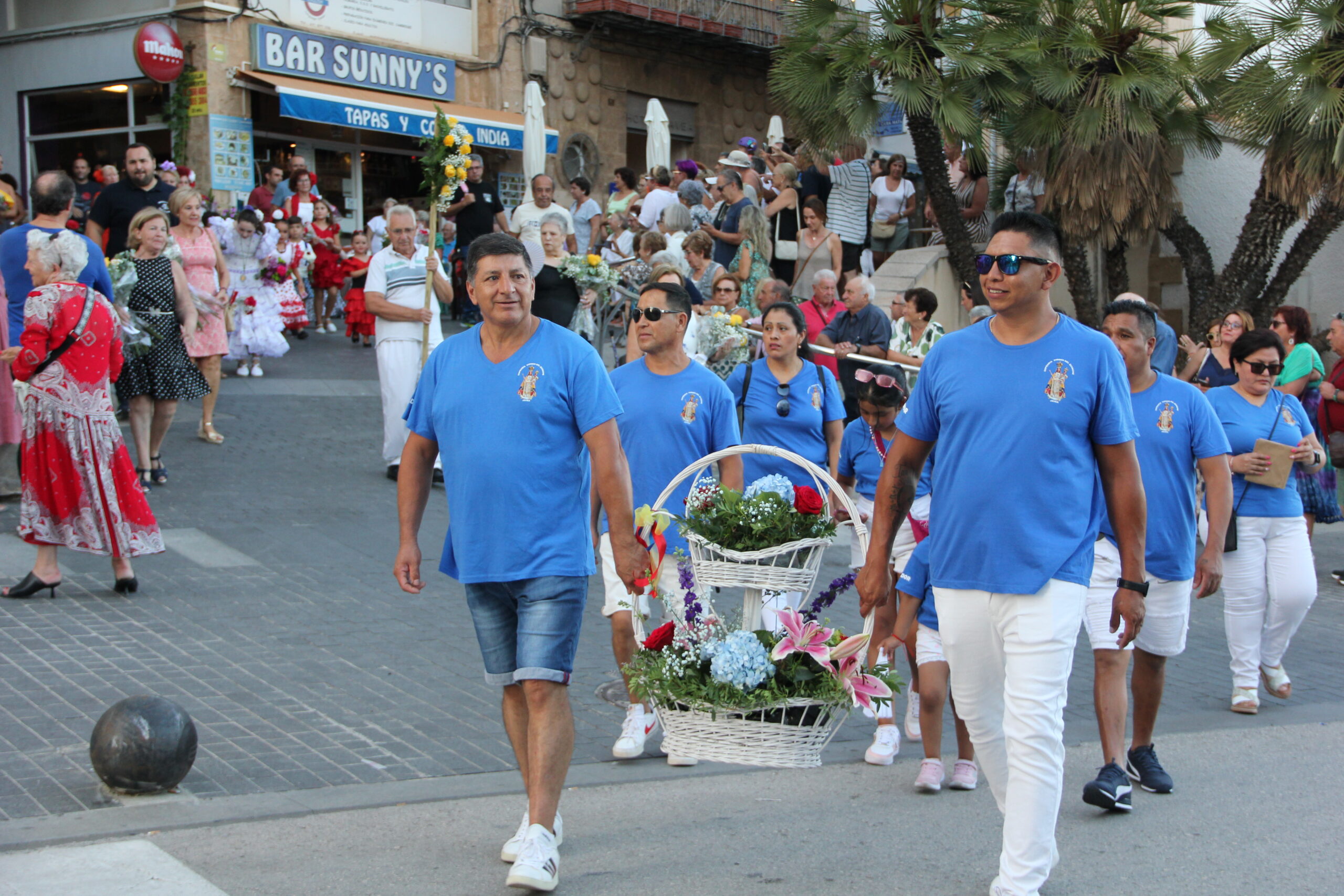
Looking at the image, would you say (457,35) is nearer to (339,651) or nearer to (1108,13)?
(1108,13)

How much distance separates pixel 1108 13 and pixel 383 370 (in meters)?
7.80

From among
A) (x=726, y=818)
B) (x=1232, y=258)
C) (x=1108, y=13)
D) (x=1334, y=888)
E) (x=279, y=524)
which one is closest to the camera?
(x=1334, y=888)

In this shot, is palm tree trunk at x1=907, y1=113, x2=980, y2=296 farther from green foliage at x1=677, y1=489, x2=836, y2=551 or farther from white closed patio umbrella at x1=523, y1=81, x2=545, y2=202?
green foliage at x1=677, y1=489, x2=836, y2=551

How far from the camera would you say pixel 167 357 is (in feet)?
34.0

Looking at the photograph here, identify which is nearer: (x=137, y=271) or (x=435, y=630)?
(x=435, y=630)

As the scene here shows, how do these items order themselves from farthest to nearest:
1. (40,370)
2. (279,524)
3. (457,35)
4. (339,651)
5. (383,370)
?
1. (457,35)
2. (383,370)
3. (279,524)
4. (40,370)
5. (339,651)

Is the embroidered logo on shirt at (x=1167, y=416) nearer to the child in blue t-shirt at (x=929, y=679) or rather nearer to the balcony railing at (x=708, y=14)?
the child in blue t-shirt at (x=929, y=679)

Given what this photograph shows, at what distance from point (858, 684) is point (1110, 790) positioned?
148 cm

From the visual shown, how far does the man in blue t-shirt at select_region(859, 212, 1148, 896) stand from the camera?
13.5ft

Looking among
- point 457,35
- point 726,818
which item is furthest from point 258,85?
point 726,818

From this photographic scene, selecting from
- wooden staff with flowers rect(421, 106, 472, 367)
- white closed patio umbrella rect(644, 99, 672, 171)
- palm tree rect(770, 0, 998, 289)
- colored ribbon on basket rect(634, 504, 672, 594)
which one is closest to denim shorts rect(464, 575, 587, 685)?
colored ribbon on basket rect(634, 504, 672, 594)

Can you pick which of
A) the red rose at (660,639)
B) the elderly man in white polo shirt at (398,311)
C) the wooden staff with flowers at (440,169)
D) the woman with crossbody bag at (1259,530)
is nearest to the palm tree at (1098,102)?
the wooden staff with flowers at (440,169)

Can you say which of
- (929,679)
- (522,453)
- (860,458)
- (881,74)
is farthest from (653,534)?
(881,74)

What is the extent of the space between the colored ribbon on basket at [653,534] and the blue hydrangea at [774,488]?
1.40 feet
